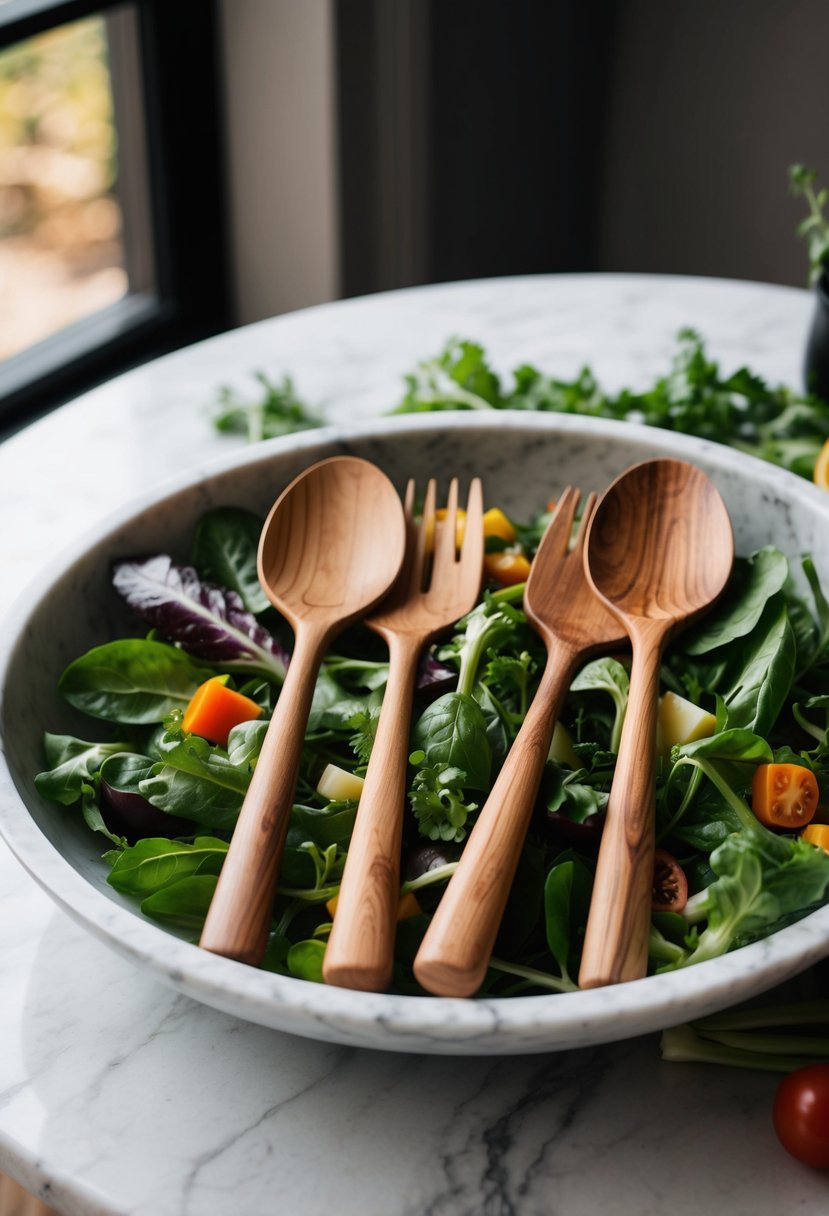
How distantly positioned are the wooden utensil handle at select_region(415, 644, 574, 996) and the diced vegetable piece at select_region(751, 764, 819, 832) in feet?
0.49

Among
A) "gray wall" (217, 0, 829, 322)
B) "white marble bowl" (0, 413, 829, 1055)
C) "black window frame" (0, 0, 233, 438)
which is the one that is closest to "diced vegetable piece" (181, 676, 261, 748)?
"white marble bowl" (0, 413, 829, 1055)

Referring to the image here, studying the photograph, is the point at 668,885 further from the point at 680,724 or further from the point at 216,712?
the point at 216,712

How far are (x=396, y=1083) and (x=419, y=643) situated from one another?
1.06 feet

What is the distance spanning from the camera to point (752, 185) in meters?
3.02

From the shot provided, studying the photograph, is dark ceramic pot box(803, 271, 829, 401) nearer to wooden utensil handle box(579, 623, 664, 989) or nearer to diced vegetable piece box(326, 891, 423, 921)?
wooden utensil handle box(579, 623, 664, 989)

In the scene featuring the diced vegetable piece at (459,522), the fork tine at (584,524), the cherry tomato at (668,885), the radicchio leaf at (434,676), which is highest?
the fork tine at (584,524)

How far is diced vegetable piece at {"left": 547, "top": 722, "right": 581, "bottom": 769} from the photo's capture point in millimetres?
854

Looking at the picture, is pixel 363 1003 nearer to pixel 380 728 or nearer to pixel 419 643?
pixel 380 728

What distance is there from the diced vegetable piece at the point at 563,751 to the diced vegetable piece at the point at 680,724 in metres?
0.06

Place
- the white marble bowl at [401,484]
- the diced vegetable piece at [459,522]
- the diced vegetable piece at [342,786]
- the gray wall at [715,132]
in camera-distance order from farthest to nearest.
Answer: the gray wall at [715,132] → the diced vegetable piece at [459,522] → the diced vegetable piece at [342,786] → the white marble bowl at [401,484]

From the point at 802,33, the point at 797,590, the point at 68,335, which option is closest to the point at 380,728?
the point at 797,590

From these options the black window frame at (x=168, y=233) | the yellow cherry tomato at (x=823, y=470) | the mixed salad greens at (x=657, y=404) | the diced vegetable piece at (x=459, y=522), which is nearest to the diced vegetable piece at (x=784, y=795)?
the diced vegetable piece at (x=459, y=522)

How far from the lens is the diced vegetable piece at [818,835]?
0.78 meters

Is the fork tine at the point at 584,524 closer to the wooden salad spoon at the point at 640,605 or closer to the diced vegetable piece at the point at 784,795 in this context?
the wooden salad spoon at the point at 640,605
